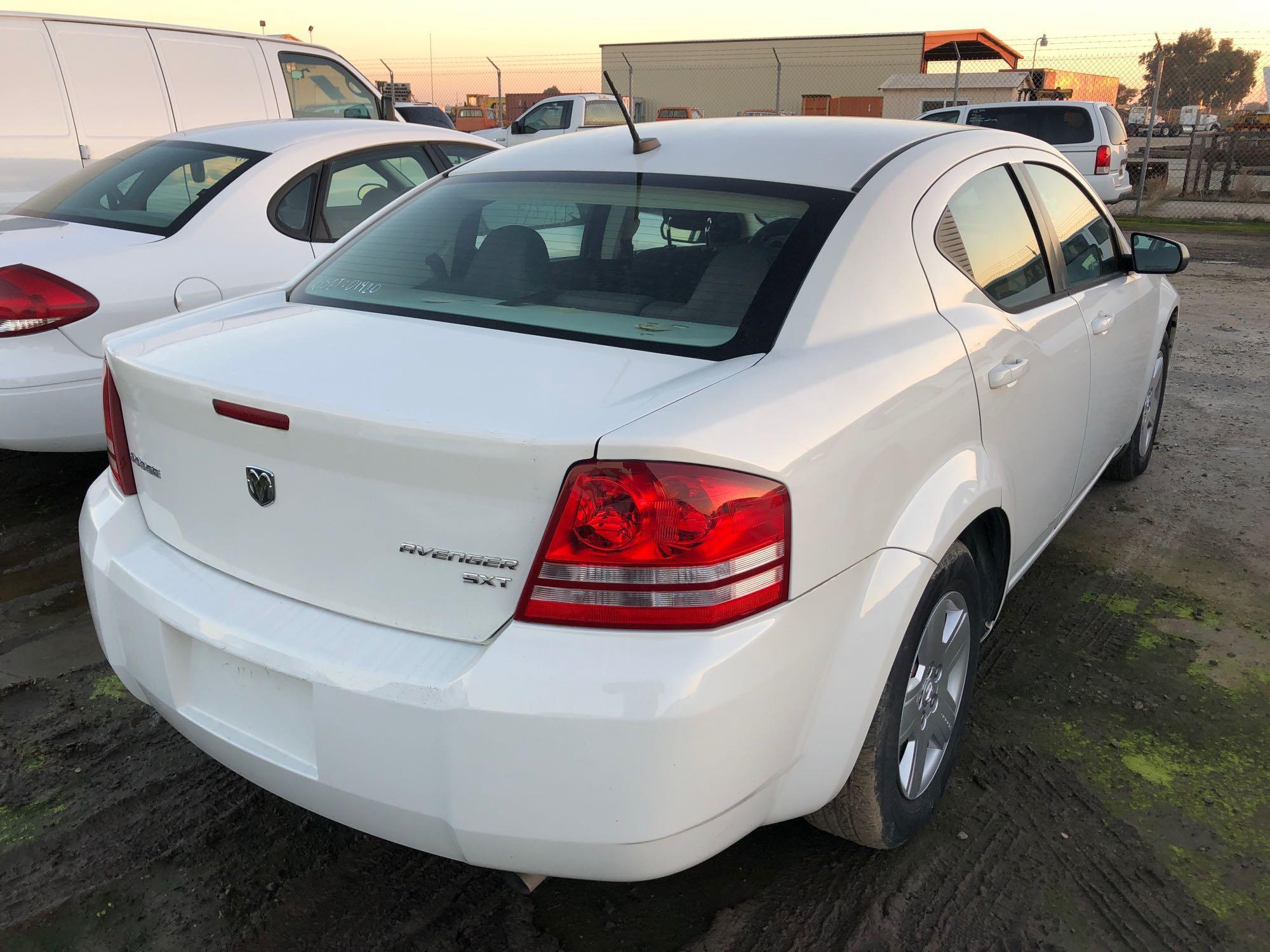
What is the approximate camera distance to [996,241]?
2.71m

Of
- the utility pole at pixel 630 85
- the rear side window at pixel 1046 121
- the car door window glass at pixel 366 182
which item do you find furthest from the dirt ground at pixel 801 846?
the utility pole at pixel 630 85

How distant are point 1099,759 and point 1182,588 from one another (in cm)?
133

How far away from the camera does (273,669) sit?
1.79 metres

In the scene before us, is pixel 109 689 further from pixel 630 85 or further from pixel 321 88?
pixel 630 85

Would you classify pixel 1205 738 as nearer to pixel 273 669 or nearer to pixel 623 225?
pixel 623 225

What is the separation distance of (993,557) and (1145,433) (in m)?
2.53

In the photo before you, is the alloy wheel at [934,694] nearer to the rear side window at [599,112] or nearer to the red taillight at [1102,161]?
the red taillight at [1102,161]

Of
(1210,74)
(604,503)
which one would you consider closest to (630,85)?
(604,503)

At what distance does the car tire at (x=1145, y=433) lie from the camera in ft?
14.8

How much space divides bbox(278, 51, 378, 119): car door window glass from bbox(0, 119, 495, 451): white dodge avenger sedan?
3186mm

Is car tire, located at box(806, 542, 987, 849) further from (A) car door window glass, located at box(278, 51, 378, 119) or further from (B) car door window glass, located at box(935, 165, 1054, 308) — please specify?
(A) car door window glass, located at box(278, 51, 378, 119)

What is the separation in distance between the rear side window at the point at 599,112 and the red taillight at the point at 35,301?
15.2 m

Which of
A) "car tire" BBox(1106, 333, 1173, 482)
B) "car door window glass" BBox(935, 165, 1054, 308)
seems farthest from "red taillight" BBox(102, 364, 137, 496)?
"car tire" BBox(1106, 333, 1173, 482)

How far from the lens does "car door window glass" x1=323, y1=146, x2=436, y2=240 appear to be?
477 cm
